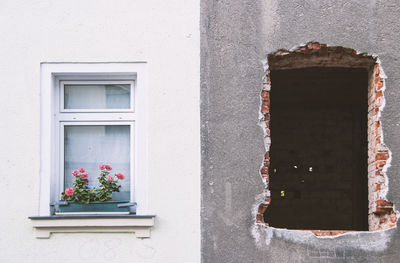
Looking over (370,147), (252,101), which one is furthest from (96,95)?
(370,147)

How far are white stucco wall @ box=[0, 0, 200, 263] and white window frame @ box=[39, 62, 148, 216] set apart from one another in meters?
0.07

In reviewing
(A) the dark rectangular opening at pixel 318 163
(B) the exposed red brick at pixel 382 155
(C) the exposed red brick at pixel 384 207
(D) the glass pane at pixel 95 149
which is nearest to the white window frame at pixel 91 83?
(D) the glass pane at pixel 95 149

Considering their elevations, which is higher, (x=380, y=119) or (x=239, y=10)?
(x=239, y=10)

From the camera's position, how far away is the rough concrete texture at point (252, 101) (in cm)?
511

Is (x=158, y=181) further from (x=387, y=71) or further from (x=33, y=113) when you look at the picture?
(x=387, y=71)

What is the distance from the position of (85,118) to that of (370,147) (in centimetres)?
298

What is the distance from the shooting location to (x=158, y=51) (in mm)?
5371

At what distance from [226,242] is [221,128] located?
1.13 metres

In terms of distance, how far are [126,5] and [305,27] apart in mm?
1839

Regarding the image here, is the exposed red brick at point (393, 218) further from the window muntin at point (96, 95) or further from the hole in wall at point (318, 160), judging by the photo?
the hole in wall at point (318, 160)

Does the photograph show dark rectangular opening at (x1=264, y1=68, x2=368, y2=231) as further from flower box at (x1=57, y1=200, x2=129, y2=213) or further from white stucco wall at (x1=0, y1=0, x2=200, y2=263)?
flower box at (x1=57, y1=200, x2=129, y2=213)

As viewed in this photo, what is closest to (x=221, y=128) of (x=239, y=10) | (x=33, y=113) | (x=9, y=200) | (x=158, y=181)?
(x=158, y=181)

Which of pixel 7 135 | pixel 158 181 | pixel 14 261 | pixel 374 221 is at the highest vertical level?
pixel 7 135

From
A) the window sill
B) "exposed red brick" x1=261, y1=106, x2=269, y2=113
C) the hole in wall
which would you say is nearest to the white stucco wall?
the window sill
